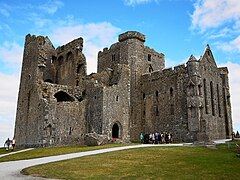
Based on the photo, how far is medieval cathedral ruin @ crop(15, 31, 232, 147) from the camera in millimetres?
31375

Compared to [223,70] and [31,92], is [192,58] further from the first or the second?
[31,92]

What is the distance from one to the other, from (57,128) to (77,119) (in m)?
3.09

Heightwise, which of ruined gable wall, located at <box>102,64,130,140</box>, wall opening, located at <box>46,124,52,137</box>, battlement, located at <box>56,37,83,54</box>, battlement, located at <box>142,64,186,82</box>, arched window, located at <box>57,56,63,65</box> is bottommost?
wall opening, located at <box>46,124,52,137</box>

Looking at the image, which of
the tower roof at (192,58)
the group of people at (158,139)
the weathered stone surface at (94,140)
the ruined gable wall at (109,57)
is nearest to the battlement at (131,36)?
Result: the ruined gable wall at (109,57)

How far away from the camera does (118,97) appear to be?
33.6m

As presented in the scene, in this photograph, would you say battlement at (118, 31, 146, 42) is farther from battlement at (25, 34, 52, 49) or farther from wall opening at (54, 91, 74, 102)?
wall opening at (54, 91, 74, 102)

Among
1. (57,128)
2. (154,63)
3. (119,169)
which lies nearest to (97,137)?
(57,128)

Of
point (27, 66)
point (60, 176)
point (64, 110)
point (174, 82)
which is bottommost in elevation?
point (60, 176)

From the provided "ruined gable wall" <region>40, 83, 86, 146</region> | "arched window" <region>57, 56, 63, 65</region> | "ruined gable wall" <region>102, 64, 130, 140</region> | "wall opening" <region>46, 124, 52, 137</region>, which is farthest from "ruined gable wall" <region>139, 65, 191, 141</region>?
"wall opening" <region>46, 124, 52, 137</region>

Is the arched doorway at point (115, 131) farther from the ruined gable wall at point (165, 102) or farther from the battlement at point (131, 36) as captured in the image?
the battlement at point (131, 36)

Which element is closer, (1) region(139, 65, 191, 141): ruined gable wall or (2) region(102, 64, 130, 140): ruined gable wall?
(2) region(102, 64, 130, 140): ruined gable wall

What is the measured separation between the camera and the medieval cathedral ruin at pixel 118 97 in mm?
31375

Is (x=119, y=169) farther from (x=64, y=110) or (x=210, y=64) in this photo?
(x=210, y=64)

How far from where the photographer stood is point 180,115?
33625mm
